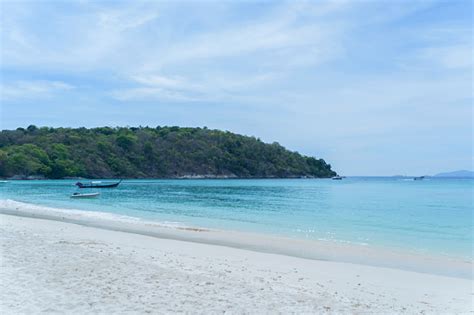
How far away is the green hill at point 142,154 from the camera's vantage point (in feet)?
355

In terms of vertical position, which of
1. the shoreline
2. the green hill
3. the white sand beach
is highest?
the green hill

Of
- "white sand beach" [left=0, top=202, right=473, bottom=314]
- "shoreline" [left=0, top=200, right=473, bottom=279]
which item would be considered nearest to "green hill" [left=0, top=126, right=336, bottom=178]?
"shoreline" [left=0, top=200, right=473, bottom=279]

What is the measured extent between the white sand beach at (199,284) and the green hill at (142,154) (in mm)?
101196

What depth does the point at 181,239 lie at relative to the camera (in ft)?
49.9

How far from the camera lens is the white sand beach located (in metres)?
6.43

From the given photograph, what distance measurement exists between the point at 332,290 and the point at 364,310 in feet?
4.19

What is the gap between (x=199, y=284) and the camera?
7734 millimetres

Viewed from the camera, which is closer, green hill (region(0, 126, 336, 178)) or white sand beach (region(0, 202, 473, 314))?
white sand beach (region(0, 202, 473, 314))

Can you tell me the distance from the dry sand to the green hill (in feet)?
332

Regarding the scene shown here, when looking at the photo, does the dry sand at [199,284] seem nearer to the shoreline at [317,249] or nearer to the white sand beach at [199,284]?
the white sand beach at [199,284]

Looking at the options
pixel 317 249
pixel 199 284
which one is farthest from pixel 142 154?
pixel 199 284

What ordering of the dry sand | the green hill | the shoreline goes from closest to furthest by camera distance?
the dry sand
the shoreline
the green hill

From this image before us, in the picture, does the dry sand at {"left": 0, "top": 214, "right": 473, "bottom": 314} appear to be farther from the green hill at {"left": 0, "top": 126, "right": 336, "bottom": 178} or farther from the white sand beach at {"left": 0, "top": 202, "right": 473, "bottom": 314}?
the green hill at {"left": 0, "top": 126, "right": 336, "bottom": 178}

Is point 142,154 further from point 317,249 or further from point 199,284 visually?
point 199,284
